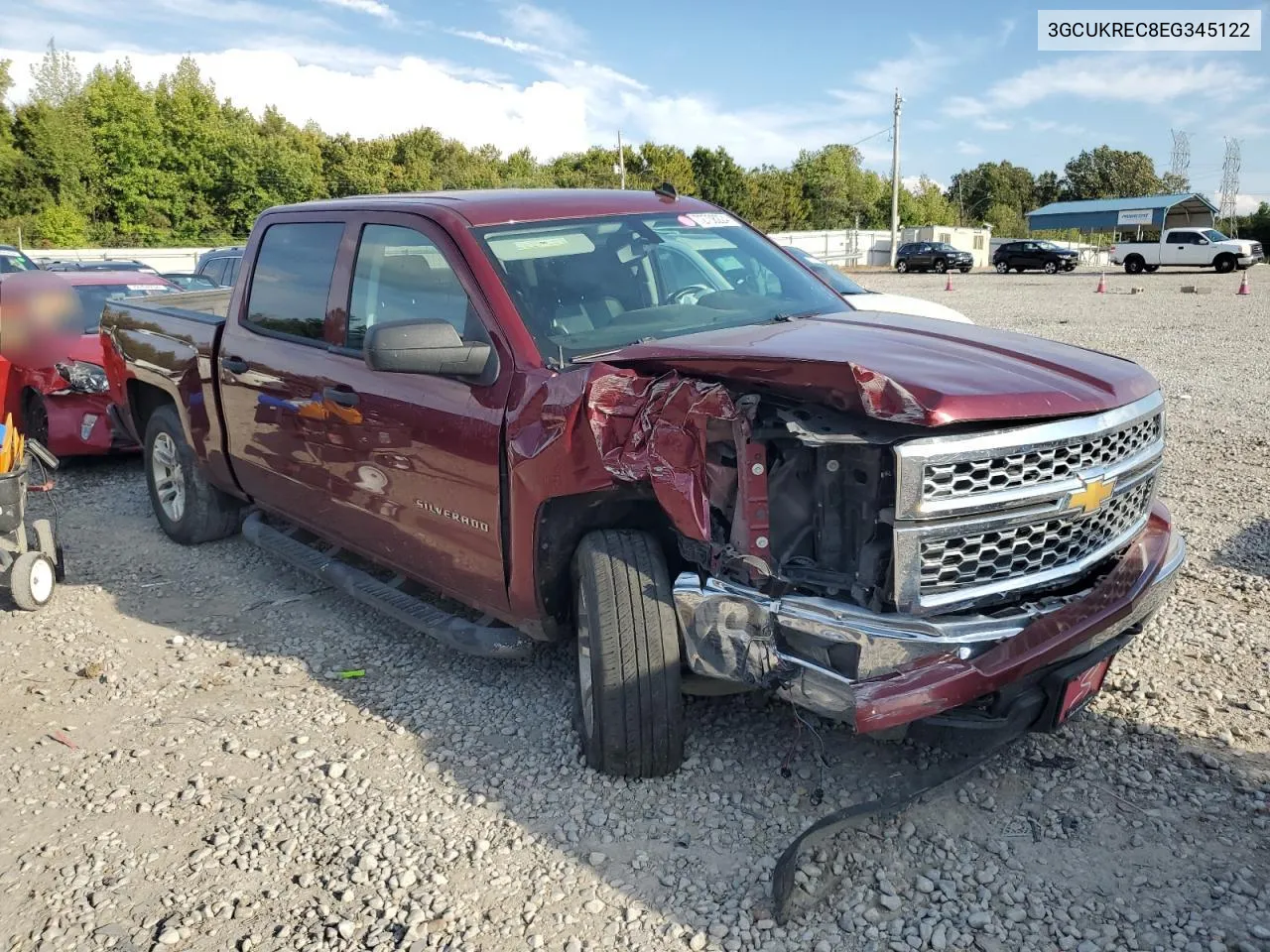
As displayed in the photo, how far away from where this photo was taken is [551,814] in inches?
128

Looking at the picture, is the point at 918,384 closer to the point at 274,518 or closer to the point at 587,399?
the point at 587,399

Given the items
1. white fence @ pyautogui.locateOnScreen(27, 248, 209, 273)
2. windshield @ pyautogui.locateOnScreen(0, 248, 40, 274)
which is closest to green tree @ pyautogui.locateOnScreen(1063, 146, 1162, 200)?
white fence @ pyautogui.locateOnScreen(27, 248, 209, 273)

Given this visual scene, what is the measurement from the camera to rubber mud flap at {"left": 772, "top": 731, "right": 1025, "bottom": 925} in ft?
9.05

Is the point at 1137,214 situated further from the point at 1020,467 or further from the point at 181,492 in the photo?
the point at 1020,467

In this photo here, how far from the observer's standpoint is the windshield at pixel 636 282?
12.1 feet

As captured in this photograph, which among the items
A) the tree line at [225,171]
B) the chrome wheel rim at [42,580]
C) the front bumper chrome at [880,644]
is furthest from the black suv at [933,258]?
the front bumper chrome at [880,644]

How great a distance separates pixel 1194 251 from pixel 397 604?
4033cm

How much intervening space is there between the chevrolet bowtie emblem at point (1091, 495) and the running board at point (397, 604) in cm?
197

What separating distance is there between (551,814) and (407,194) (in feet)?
9.34

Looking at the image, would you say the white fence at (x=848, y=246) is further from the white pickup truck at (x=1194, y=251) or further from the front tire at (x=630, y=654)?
the front tire at (x=630, y=654)

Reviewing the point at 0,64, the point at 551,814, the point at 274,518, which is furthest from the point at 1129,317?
the point at 0,64

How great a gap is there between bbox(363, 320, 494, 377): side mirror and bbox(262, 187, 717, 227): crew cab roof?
2.13 feet

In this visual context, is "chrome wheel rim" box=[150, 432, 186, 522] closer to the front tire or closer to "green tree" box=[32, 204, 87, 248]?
the front tire

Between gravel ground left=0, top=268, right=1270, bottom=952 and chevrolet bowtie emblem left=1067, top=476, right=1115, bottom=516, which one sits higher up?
chevrolet bowtie emblem left=1067, top=476, right=1115, bottom=516
